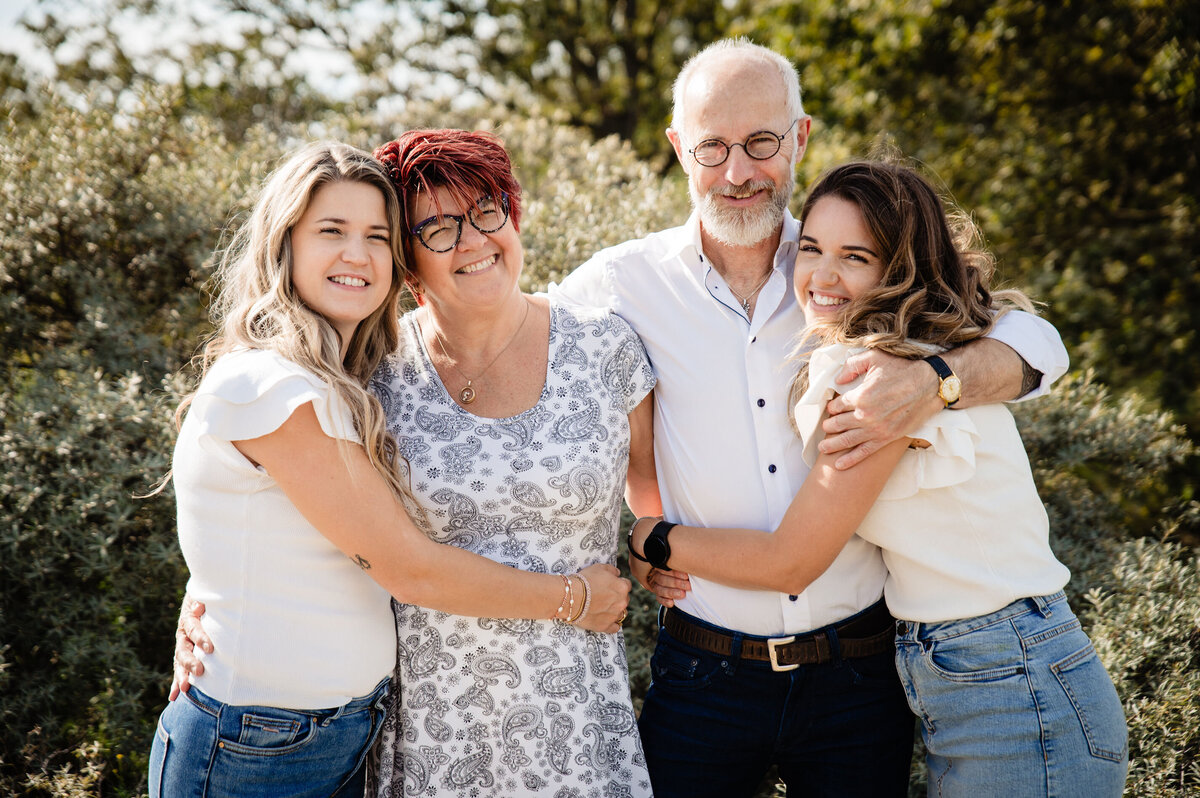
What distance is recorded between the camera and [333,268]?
2.13 meters

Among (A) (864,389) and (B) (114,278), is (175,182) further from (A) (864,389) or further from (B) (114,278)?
(A) (864,389)

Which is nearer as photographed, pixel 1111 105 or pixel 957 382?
pixel 957 382

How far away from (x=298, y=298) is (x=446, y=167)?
1.63ft

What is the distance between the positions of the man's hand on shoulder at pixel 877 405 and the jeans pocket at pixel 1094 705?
0.62 metres

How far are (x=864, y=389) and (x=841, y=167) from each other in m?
0.63

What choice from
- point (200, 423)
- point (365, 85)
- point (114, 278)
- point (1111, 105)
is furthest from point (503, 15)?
point (200, 423)

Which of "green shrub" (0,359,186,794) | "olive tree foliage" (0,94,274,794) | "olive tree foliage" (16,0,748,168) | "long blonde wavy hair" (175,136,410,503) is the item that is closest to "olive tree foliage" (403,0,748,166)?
"olive tree foliage" (16,0,748,168)

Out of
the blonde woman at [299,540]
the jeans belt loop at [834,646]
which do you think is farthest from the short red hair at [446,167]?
the jeans belt loop at [834,646]

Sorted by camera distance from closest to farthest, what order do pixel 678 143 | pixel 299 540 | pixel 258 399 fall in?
pixel 258 399
pixel 299 540
pixel 678 143

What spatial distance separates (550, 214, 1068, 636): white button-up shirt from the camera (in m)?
2.32

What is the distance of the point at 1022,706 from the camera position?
1.95 m

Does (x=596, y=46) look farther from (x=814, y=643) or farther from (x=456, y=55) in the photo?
(x=814, y=643)

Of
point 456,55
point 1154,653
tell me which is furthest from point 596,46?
point 1154,653

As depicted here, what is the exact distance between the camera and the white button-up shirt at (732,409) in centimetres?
232
